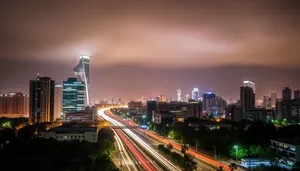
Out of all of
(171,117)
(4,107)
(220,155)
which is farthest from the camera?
(4,107)

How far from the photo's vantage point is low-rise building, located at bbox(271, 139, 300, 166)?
17.0 meters

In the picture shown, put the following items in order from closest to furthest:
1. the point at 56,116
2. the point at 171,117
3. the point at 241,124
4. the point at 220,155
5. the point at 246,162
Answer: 1. the point at 246,162
2. the point at 220,155
3. the point at 241,124
4. the point at 171,117
5. the point at 56,116

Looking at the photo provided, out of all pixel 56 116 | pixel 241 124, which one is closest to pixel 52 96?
pixel 56 116

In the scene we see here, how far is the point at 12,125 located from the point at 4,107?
23.2m

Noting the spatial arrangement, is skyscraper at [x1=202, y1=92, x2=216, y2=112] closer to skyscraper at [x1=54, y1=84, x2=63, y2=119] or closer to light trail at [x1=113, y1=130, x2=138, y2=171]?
skyscraper at [x1=54, y1=84, x2=63, y2=119]

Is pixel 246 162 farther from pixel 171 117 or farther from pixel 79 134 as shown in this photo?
pixel 171 117

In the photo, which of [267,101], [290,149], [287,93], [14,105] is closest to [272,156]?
[290,149]

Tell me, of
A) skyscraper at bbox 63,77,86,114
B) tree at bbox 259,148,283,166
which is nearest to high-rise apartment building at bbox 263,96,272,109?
skyscraper at bbox 63,77,86,114

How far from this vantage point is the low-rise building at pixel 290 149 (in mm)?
17031

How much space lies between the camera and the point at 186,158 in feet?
50.3

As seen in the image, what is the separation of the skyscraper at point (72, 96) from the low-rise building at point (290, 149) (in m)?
42.4

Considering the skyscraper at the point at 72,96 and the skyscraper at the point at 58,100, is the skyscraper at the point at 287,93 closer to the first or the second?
the skyscraper at the point at 72,96

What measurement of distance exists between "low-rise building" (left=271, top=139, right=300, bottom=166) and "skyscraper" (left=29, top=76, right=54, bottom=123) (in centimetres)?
3190

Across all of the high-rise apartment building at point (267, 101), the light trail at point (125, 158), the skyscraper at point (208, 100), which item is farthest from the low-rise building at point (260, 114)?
the high-rise apartment building at point (267, 101)
